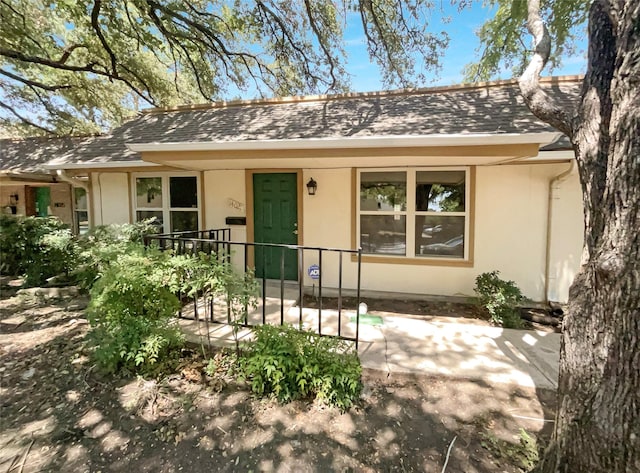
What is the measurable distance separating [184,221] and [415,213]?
451 centimetres

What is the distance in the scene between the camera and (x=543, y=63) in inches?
100

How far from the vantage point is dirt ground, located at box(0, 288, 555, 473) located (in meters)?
1.90

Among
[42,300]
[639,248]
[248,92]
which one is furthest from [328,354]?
[248,92]

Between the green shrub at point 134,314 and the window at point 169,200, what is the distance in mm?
3276

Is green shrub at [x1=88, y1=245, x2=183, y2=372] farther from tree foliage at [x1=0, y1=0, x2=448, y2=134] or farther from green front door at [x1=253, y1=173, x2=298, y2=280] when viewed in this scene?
tree foliage at [x1=0, y1=0, x2=448, y2=134]

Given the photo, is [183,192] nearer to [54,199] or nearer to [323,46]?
[323,46]

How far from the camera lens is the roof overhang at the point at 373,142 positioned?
3.37 m

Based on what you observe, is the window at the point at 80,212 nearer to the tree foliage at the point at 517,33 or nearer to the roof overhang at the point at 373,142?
the roof overhang at the point at 373,142

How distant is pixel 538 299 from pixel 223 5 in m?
10.3

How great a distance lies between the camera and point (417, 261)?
504 cm

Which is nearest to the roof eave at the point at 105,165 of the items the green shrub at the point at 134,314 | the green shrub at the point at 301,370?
the green shrub at the point at 134,314

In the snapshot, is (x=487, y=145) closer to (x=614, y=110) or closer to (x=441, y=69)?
(x=614, y=110)

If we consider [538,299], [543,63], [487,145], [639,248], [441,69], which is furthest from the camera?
[441,69]

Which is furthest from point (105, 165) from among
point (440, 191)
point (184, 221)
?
point (440, 191)
